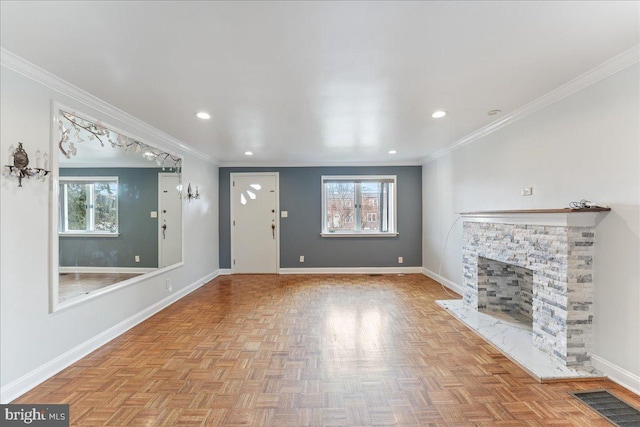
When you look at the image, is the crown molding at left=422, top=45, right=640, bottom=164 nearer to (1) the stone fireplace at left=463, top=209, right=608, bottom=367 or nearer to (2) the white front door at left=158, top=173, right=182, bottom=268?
(1) the stone fireplace at left=463, top=209, right=608, bottom=367

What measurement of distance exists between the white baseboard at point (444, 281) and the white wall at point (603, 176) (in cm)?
164

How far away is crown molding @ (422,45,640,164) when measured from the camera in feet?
6.48

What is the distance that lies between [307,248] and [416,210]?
2.34 metres

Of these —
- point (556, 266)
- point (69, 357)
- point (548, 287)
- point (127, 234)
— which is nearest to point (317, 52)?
point (556, 266)

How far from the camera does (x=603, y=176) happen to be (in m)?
2.19

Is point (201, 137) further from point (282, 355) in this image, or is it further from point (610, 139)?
point (610, 139)

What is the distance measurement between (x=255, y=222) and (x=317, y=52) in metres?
4.44

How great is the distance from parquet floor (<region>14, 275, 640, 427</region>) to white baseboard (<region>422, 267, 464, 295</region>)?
3.36 feet

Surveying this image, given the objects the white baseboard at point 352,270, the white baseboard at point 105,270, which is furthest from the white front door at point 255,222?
the white baseboard at point 105,270

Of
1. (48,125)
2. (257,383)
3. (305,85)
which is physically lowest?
(257,383)

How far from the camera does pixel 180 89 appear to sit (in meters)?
2.42

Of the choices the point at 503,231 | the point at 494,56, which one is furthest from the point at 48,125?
the point at 503,231

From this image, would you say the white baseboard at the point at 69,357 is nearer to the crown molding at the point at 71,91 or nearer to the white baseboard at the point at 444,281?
the crown molding at the point at 71,91

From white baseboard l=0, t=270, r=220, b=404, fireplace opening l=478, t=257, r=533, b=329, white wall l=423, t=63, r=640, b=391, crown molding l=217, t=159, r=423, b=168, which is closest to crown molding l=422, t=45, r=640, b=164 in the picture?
white wall l=423, t=63, r=640, b=391
